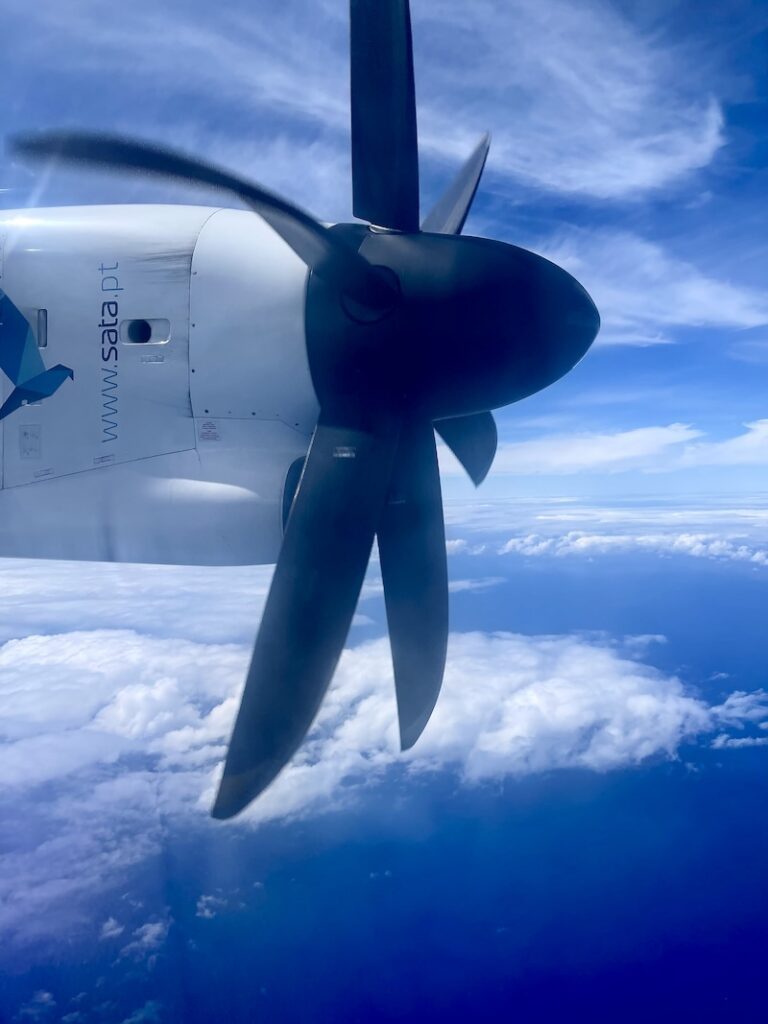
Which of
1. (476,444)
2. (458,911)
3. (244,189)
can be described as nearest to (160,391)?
(244,189)

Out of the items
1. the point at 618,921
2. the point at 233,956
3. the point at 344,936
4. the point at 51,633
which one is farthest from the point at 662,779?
the point at 51,633

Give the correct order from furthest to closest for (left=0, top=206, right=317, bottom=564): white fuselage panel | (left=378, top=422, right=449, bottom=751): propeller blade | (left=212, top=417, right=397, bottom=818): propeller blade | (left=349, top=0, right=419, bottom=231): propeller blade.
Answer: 1. (left=378, top=422, right=449, bottom=751): propeller blade
2. (left=0, top=206, right=317, bottom=564): white fuselage panel
3. (left=349, top=0, right=419, bottom=231): propeller blade
4. (left=212, top=417, right=397, bottom=818): propeller blade

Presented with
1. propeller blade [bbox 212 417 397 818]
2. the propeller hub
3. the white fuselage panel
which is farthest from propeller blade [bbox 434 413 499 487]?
the white fuselage panel

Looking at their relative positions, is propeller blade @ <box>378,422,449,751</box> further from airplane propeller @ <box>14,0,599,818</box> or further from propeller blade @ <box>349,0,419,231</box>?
propeller blade @ <box>349,0,419,231</box>

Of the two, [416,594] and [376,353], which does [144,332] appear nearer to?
[376,353]

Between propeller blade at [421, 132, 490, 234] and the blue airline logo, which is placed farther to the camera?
propeller blade at [421, 132, 490, 234]

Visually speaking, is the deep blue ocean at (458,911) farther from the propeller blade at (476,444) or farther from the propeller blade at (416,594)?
the propeller blade at (476,444)

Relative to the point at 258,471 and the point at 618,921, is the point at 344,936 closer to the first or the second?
the point at 618,921
